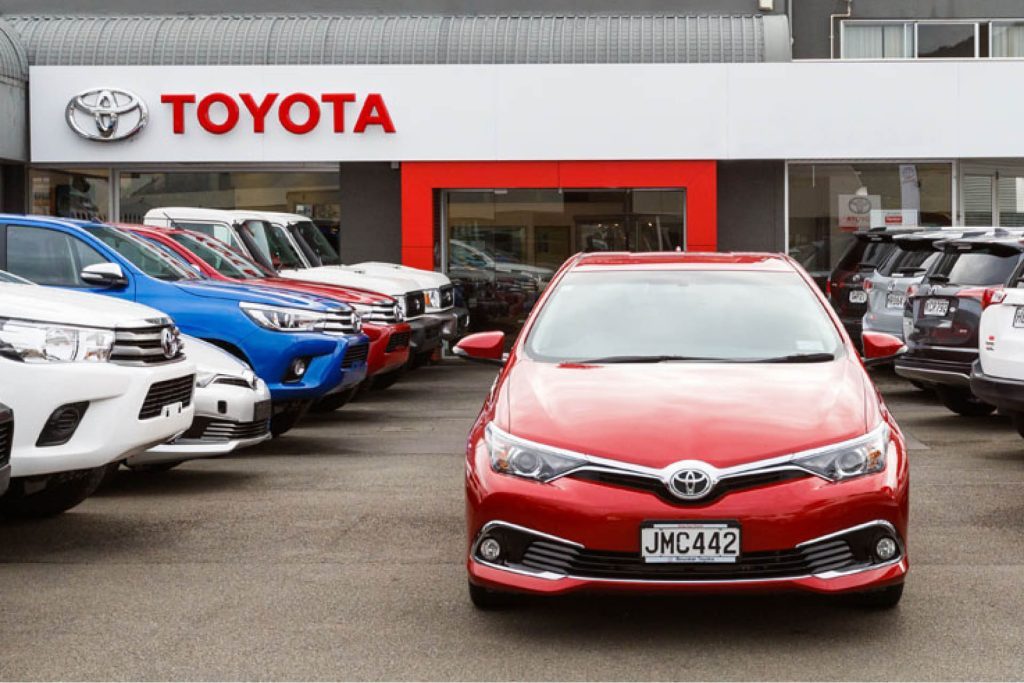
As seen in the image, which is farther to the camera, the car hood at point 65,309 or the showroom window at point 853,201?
the showroom window at point 853,201

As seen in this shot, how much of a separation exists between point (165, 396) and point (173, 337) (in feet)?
1.53

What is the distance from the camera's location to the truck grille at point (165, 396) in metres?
7.84

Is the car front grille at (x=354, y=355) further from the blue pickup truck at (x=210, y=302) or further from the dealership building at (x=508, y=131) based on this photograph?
Answer: the dealership building at (x=508, y=131)

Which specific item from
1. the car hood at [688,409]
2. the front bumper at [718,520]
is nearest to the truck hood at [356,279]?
the car hood at [688,409]

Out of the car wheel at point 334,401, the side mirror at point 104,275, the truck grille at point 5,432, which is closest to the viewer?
the truck grille at point 5,432

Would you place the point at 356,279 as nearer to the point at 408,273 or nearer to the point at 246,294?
the point at 408,273

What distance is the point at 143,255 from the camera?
12.1 m

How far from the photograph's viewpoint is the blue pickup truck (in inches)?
446

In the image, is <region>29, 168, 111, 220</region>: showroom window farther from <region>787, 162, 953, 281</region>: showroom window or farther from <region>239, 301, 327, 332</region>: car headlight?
<region>239, 301, 327, 332</region>: car headlight

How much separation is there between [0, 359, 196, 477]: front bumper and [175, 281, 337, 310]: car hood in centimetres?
402

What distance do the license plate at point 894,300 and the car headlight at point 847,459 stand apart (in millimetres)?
10051

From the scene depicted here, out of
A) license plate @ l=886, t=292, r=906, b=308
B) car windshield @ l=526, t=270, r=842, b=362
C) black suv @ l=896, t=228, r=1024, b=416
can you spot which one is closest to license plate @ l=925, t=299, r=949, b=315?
black suv @ l=896, t=228, r=1024, b=416

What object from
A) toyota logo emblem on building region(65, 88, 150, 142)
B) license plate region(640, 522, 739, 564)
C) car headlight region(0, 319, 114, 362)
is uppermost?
toyota logo emblem on building region(65, 88, 150, 142)

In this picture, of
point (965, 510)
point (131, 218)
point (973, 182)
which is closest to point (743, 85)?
point (973, 182)
